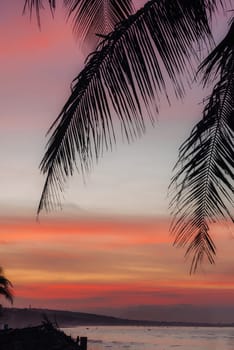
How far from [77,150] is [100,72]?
22.8 inches

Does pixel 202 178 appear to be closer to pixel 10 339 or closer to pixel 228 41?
pixel 228 41

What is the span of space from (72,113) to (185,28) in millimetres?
1096

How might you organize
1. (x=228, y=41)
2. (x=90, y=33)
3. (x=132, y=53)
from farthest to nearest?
(x=90, y=33) < (x=132, y=53) < (x=228, y=41)

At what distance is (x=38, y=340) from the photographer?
96.5ft

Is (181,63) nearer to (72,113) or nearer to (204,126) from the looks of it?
(204,126)

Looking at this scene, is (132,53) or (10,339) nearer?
(132,53)

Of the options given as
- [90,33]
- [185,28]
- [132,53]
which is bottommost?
[132,53]

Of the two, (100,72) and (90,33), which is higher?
(90,33)

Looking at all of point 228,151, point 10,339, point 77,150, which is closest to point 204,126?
point 228,151

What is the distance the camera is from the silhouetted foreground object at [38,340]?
26.7 metres

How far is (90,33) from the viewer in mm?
5848

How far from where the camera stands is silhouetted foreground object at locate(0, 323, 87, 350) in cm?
2666

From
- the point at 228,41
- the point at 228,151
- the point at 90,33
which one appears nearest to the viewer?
the point at 228,41

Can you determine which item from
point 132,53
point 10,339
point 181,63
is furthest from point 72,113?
point 10,339
